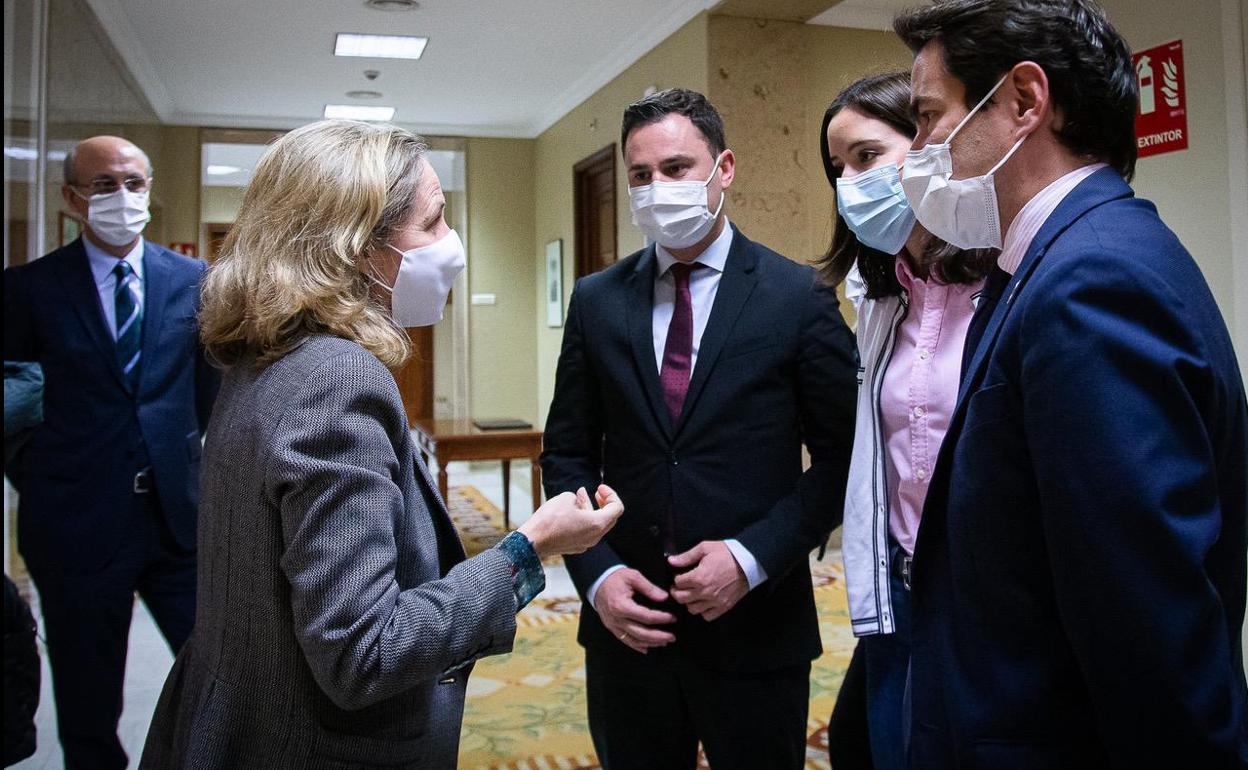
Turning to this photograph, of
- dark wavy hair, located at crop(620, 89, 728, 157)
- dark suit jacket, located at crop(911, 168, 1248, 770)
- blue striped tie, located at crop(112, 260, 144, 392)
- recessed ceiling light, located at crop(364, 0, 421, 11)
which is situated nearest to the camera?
dark suit jacket, located at crop(911, 168, 1248, 770)

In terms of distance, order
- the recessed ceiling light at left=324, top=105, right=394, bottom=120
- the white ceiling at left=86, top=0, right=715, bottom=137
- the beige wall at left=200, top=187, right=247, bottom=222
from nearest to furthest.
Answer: the white ceiling at left=86, top=0, right=715, bottom=137 → the recessed ceiling light at left=324, top=105, right=394, bottom=120 → the beige wall at left=200, top=187, right=247, bottom=222

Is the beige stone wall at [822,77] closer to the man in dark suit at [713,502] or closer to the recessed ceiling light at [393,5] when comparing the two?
the recessed ceiling light at [393,5]

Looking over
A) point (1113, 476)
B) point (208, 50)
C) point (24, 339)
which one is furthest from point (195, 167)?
point (1113, 476)

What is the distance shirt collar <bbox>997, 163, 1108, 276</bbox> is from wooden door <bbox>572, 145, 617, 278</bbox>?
652cm

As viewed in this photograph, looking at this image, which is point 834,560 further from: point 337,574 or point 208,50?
point 208,50

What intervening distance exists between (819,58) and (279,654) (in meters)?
5.27

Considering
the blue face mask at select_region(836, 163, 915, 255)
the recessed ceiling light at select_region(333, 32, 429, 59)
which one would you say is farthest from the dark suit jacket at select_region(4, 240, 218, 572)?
the recessed ceiling light at select_region(333, 32, 429, 59)

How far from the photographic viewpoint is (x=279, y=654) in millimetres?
1137

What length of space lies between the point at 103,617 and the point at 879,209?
193 centimetres

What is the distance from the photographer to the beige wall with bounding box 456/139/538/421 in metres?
9.47

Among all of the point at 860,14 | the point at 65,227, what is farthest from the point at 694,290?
the point at 860,14

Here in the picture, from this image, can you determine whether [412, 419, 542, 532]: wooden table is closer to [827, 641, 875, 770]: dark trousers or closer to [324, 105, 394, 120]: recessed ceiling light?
[827, 641, 875, 770]: dark trousers

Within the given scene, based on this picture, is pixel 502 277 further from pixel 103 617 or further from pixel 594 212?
pixel 103 617

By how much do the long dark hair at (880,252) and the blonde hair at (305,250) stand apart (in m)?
0.83
